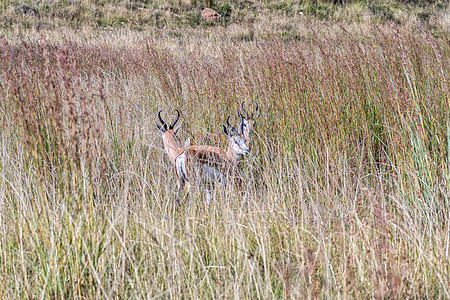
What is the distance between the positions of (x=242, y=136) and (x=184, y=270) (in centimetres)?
135

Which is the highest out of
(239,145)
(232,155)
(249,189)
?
(239,145)

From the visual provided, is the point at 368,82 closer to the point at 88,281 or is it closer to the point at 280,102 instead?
the point at 280,102

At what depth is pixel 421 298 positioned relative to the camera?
1759 millimetres

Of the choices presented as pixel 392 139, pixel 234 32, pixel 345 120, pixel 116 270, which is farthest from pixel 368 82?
pixel 234 32

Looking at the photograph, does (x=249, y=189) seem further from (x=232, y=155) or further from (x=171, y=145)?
(x=171, y=145)

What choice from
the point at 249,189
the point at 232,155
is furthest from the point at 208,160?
the point at 249,189

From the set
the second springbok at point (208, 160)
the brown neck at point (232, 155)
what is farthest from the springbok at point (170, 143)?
the brown neck at point (232, 155)

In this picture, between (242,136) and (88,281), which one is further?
(242,136)

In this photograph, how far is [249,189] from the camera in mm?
3094

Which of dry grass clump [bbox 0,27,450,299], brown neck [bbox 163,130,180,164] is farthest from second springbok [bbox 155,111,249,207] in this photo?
dry grass clump [bbox 0,27,450,299]

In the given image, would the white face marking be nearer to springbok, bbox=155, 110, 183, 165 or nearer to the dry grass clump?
the dry grass clump

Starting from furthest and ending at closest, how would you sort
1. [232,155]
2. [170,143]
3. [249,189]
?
[170,143], [232,155], [249,189]

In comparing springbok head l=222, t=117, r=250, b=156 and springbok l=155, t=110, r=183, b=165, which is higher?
springbok head l=222, t=117, r=250, b=156

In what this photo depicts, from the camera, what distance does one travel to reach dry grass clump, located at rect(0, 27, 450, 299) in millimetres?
1827
